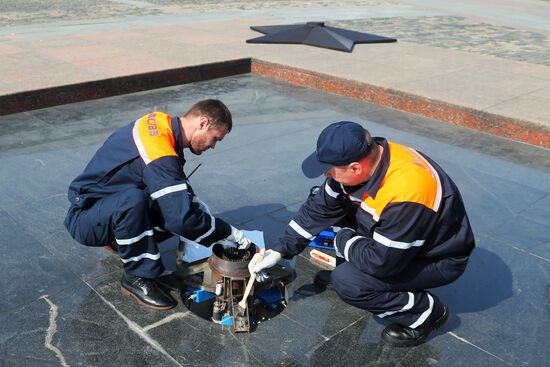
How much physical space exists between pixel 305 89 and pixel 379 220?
538cm

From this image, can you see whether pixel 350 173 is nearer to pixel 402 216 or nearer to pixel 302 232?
pixel 402 216

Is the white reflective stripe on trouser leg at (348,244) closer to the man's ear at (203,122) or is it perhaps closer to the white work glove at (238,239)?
the white work glove at (238,239)

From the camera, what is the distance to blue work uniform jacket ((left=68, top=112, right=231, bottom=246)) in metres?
2.93

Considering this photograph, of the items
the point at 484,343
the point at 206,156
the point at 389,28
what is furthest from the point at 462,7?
the point at 484,343

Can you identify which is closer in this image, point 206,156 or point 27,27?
point 206,156

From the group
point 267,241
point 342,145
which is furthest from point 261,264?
point 267,241

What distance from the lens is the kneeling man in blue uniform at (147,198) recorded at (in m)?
2.95

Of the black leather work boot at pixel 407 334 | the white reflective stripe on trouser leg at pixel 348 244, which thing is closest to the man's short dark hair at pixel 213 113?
the white reflective stripe on trouser leg at pixel 348 244

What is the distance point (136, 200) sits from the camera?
3.02 meters

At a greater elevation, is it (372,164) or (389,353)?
(372,164)

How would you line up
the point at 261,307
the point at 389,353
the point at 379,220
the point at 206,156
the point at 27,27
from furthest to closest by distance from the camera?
1. the point at 27,27
2. the point at 206,156
3. the point at 261,307
4. the point at 389,353
5. the point at 379,220

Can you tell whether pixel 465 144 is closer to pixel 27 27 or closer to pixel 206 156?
pixel 206 156

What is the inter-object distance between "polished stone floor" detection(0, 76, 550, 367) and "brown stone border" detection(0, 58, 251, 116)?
0.73ft

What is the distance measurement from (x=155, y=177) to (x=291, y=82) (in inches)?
215
